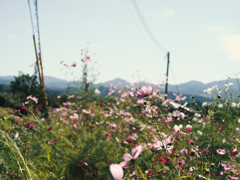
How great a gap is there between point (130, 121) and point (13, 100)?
459 cm

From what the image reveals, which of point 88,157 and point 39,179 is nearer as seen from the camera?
point 39,179

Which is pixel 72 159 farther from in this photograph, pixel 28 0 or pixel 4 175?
pixel 28 0

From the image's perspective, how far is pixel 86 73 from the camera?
5.21 meters

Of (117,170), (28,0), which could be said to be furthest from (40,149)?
(28,0)

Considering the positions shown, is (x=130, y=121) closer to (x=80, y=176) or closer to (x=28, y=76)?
(x=80, y=176)

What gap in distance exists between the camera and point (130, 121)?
2.57 metres

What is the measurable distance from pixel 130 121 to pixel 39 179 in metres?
1.44

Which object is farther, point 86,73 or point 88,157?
point 86,73

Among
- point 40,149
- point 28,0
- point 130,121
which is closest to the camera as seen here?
point 40,149

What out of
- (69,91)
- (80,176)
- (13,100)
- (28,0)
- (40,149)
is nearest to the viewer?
(80,176)

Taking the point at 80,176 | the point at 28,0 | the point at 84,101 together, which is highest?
the point at 28,0

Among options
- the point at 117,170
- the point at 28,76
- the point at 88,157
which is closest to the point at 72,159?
the point at 88,157

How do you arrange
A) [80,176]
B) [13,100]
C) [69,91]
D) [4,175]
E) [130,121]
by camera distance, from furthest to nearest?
1. [13,100]
2. [69,91]
3. [130,121]
4. [80,176]
5. [4,175]

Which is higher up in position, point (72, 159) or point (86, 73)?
point (86, 73)
